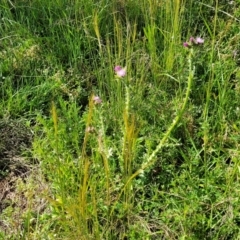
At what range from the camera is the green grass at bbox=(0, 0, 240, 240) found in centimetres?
→ 202

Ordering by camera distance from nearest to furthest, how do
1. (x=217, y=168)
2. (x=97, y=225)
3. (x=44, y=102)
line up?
(x=97, y=225) → (x=217, y=168) → (x=44, y=102)

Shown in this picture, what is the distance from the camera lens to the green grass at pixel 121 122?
6.63ft

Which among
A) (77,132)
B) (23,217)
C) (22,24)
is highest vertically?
(22,24)

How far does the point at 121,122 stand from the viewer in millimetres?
2289

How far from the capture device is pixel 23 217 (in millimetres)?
2109

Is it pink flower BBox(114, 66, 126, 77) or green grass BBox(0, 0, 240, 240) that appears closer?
green grass BBox(0, 0, 240, 240)

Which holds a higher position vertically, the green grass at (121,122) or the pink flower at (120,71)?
the pink flower at (120,71)

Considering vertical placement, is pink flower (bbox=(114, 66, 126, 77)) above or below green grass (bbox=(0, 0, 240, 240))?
above

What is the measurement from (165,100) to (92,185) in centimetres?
63

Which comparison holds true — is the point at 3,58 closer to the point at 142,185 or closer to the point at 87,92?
the point at 87,92

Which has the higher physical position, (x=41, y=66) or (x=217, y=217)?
(x=41, y=66)

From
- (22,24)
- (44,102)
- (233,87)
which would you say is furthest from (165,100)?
(22,24)

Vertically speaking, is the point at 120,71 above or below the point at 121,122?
above

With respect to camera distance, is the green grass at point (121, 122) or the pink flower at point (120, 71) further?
the pink flower at point (120, 71)
